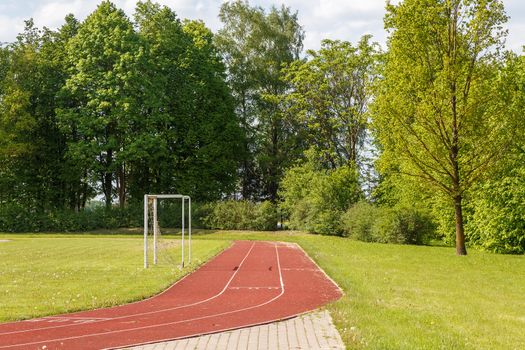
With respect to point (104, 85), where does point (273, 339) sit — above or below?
below

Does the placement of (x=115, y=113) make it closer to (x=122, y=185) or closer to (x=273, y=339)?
(x=122, y=185)

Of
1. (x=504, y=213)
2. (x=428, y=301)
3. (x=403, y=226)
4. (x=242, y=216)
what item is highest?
(x=242, y=216)

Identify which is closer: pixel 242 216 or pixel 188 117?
pixel 242 216

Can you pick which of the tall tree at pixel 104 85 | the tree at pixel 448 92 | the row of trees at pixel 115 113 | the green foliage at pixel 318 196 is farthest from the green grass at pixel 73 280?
the row of trees at pixel 115 113

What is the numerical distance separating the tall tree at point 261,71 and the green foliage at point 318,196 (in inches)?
401

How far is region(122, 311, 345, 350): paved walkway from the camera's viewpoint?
9023 mm

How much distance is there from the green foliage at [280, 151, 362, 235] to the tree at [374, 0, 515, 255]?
46.1ft

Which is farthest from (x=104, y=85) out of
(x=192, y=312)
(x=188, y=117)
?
(x=192, y=312)

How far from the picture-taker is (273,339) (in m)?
9.56

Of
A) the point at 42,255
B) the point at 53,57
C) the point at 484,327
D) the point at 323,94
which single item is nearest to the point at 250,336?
the point at 484,327

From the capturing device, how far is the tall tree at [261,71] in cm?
5728

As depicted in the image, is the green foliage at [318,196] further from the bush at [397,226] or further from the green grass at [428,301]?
the green grass at [428,301]

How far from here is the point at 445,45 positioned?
26688 mm

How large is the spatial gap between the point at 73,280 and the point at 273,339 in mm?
9734
